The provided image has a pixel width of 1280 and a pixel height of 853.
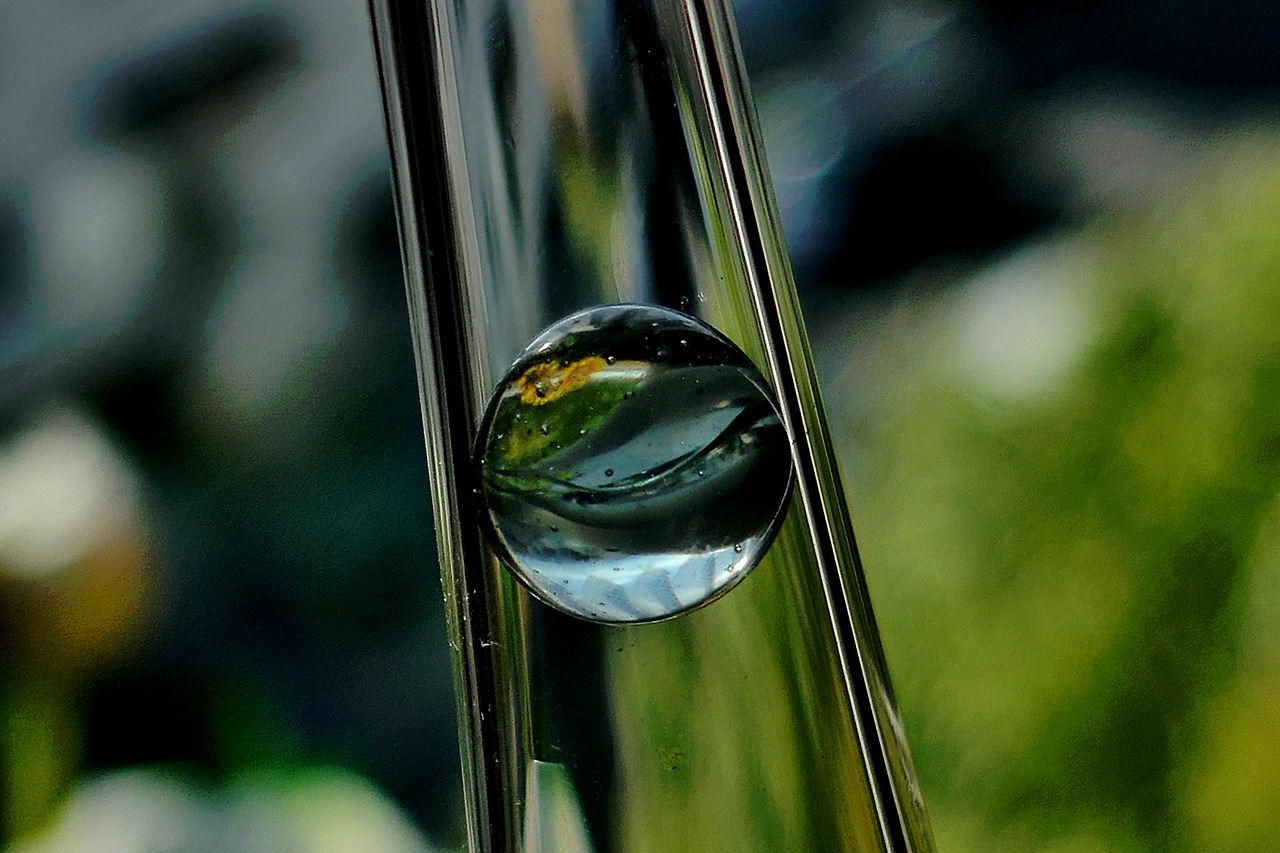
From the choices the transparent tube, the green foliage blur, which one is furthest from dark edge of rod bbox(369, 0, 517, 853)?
the green foliage blur

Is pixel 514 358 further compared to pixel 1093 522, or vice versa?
pixel 1093 522

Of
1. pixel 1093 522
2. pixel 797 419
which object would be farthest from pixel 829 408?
pixel 797 419

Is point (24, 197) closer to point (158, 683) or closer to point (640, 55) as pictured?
point (158, 683)

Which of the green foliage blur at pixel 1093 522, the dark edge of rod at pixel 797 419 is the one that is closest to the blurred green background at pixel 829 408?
the green foliage blur at pixel 1093 522

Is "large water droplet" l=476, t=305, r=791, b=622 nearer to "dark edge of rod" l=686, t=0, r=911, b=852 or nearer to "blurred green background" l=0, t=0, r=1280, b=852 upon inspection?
"dark edge of rod" l=686, t=0, r=911, b=852

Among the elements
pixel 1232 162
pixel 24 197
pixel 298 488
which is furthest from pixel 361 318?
pixel 1232 162

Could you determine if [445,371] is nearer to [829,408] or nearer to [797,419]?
[797,419]
